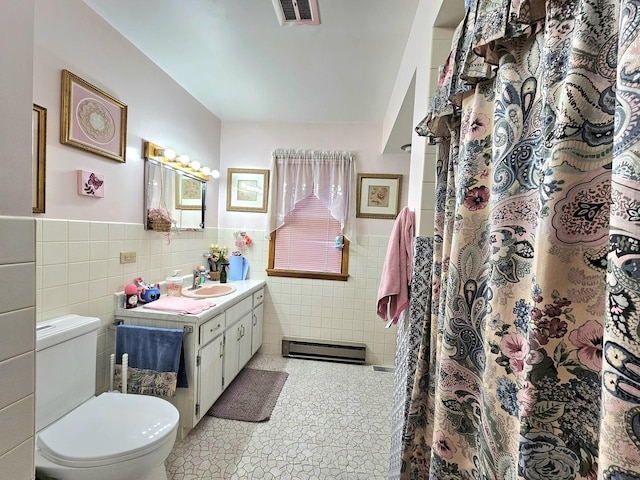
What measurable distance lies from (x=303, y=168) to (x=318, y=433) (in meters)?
2.41

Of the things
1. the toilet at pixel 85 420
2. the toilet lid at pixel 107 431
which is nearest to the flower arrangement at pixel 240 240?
the toilet at pixel 85 420

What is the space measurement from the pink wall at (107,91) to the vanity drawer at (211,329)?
89 cm

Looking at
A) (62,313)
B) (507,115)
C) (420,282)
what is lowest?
(62,313)

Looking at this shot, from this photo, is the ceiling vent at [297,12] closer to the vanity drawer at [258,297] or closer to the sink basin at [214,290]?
the sink basin at [214,290]

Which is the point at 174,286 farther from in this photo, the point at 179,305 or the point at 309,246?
the point at 309,246

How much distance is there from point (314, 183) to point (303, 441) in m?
2.29

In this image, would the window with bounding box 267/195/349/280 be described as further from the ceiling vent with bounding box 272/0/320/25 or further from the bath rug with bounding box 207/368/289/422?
the ceiling vent with bounding box 272/0/320/25

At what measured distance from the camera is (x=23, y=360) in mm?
759

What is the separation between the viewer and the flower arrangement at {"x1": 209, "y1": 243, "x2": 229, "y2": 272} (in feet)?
10.1

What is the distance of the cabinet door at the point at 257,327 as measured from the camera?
9.69 ft

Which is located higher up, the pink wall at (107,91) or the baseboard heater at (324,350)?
the pink wall at (107,91)

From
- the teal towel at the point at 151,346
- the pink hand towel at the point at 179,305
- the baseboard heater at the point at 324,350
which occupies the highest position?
the pink hand towel at the point at 179,305

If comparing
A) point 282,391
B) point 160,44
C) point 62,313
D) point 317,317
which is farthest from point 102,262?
point 317,317

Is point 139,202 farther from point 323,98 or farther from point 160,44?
point 323,98
